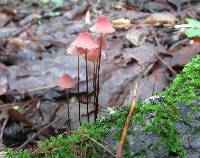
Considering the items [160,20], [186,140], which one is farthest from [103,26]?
[160,20]

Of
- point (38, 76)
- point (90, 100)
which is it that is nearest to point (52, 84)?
point (38, 76)

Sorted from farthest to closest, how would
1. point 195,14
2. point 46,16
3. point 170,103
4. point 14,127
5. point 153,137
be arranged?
point 46,16, point 195,14, point 14,127, point 170,103, point 153,137

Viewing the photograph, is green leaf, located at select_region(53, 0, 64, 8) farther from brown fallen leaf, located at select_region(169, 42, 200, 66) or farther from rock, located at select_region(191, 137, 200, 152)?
rock, located at select_region(191, 137, 200, 152)

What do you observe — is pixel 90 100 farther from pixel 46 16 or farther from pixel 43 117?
pixel 46 16

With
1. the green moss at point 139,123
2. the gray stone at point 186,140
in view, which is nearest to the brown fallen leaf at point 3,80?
the green moss at point 139,123

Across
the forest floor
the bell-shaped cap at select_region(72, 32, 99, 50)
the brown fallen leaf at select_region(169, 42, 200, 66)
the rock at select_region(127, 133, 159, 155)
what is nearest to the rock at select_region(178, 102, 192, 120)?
the rock at select_region(127, 133, 159, 155)

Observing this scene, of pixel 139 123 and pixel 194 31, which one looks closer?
pixel 139 123

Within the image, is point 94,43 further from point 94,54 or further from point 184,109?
point 184,109
